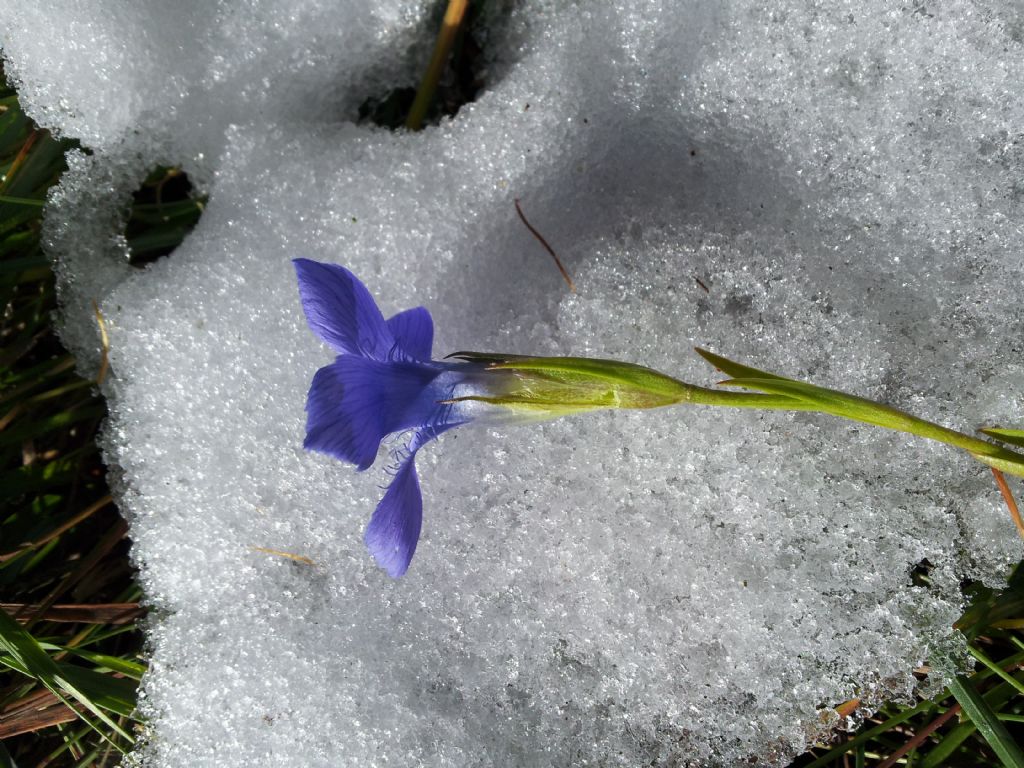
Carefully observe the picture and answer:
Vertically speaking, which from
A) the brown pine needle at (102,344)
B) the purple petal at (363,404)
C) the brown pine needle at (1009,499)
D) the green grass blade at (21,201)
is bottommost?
the brown pine needle at (1009,499)

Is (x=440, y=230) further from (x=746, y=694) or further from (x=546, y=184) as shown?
(x=746, y=694)

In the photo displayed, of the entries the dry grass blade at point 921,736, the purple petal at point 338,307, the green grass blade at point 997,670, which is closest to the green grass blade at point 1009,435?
the green grass blade at point 997,670

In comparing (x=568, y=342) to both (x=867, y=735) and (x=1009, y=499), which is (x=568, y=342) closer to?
(x=1009, y=499)

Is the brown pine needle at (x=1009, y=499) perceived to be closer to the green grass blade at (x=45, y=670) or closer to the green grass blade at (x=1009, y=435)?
the green grass blade at (x=1009, y=435)

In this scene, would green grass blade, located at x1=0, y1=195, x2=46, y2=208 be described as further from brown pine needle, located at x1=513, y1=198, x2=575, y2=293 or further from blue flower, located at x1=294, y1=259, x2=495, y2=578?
brown pine needle, located at x1=513, y1=198, x2=575, y2=293

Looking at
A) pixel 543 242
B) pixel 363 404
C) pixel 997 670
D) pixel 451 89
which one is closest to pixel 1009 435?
pixel 997 670

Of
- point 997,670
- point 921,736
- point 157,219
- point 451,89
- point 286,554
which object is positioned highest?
point 451,89
